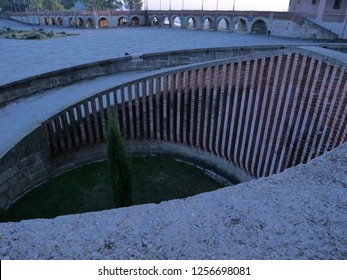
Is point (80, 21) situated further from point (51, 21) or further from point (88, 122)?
point (88, 122)

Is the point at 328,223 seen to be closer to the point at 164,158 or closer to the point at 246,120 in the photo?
the point at 246,120

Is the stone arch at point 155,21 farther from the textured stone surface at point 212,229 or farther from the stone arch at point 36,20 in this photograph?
the textured stone surface at point 212,229

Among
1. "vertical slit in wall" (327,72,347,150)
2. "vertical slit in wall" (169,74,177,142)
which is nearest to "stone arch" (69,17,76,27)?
"vertical slit in wall" (169,74,177,142)

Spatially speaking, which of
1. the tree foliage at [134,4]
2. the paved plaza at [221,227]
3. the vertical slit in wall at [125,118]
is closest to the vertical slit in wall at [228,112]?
the vertical slit in wall at [125,118]

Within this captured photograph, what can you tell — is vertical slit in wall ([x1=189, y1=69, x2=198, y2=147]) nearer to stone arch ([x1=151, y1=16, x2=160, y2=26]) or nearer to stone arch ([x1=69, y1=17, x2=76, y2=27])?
stone arch ([x1=151, y1=16, x2=160, y2=26])

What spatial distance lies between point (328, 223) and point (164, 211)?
1938mm

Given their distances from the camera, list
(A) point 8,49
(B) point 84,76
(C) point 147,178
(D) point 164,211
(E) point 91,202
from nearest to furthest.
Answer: (D) point 164,211
(E) point 91,202
(C) point 147,178
(B) point 84,76
(A) point 8,49

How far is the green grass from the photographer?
376 inches

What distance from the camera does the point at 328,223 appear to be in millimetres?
3111

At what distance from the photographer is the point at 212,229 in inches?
123

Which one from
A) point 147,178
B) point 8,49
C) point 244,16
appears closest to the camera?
point 147,178

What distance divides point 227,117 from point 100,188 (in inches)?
231

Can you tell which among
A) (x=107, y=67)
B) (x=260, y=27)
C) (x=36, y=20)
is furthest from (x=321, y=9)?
(x=36, y=20)
